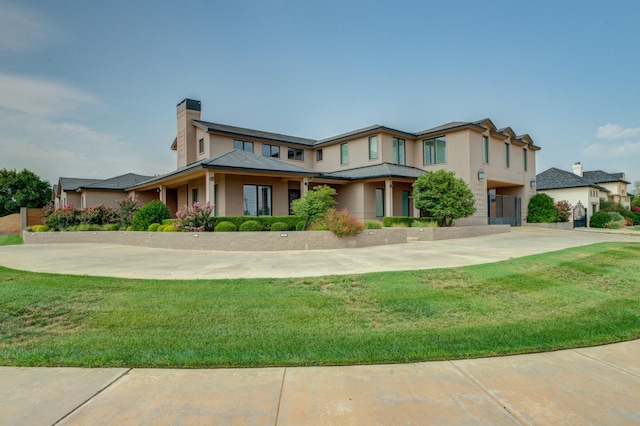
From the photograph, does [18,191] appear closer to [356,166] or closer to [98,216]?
[98,216]

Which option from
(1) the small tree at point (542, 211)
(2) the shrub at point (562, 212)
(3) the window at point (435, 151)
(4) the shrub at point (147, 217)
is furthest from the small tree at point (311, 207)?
(2) the shrub at point (562, 212)

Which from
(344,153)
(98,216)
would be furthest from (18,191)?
(344,153)

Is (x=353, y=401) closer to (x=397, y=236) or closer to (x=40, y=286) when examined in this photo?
(x=40, y=286)

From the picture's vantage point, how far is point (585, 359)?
140 inches

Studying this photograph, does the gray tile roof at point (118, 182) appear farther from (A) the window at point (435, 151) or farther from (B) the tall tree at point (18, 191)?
(A) the window at point (435, 151)

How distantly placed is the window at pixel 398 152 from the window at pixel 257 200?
970cm

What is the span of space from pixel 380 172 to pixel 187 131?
46.1 feet

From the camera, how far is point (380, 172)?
21.2m

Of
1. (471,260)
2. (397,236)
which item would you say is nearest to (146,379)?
(471,260)

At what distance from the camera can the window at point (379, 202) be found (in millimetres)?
22828

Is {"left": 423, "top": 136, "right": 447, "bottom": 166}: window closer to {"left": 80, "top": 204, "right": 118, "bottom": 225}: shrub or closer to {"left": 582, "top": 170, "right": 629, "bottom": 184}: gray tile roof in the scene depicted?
{"left": 80, "top": 204, "right": 118, "bottom": 225}: shrub

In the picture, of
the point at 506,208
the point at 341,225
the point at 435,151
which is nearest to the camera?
the point at 341,225

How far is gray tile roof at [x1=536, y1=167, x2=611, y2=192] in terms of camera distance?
1289 inches

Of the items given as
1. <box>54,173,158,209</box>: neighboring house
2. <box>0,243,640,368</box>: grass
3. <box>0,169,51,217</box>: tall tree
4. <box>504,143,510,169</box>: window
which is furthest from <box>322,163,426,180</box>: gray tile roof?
<box>0,169,51,217</box>: tall tree
